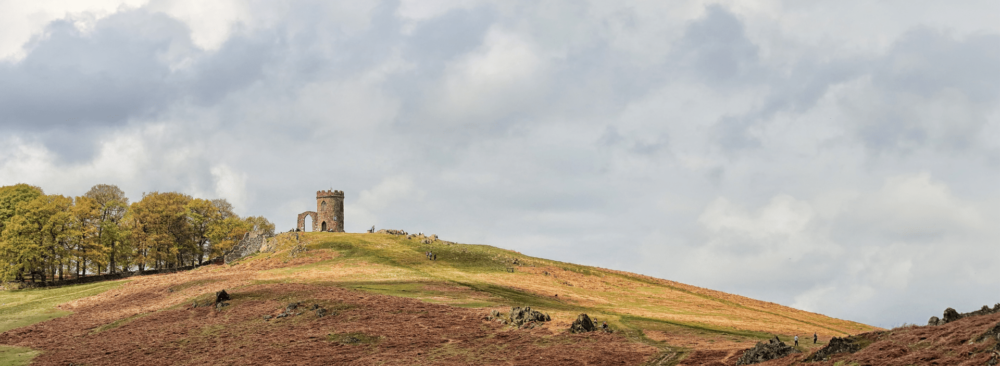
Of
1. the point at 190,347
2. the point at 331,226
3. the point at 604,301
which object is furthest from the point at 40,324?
the point at 331,226

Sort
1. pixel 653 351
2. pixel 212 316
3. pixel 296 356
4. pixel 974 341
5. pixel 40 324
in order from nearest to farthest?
1. pixel 974 341
2. pixel 653 351
3. pixel 296 356
4. pixel 212 316
5. pixel 40 324

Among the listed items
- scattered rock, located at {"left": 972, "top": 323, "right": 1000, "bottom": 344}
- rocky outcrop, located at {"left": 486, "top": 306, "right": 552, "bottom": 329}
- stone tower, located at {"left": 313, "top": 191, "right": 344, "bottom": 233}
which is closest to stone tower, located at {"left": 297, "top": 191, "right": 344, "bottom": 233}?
Result: stone tower, located at {"left": 313, "top": 191, "right": 344, "bottom": 233}

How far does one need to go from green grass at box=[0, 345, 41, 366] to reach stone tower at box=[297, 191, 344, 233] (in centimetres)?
7043

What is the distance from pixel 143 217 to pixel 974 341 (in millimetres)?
108086

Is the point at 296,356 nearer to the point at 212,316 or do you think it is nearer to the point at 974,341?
the point at 212,316

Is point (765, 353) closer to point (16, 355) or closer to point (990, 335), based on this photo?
point (990, 335)

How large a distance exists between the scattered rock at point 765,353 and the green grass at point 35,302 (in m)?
60.3

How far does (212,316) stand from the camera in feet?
162

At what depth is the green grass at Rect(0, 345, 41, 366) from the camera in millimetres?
39787

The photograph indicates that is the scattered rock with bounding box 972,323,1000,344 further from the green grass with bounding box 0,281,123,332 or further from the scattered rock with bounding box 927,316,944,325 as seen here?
the green grass with bounding box 0,281,123,332

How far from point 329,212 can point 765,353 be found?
97.7 m

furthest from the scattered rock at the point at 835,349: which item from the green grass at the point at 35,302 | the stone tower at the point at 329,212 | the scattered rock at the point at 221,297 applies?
the stone tower at the point at 329,212

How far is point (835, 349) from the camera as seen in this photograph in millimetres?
26906

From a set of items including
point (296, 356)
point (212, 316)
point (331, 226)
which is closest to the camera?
point (296, 356)
